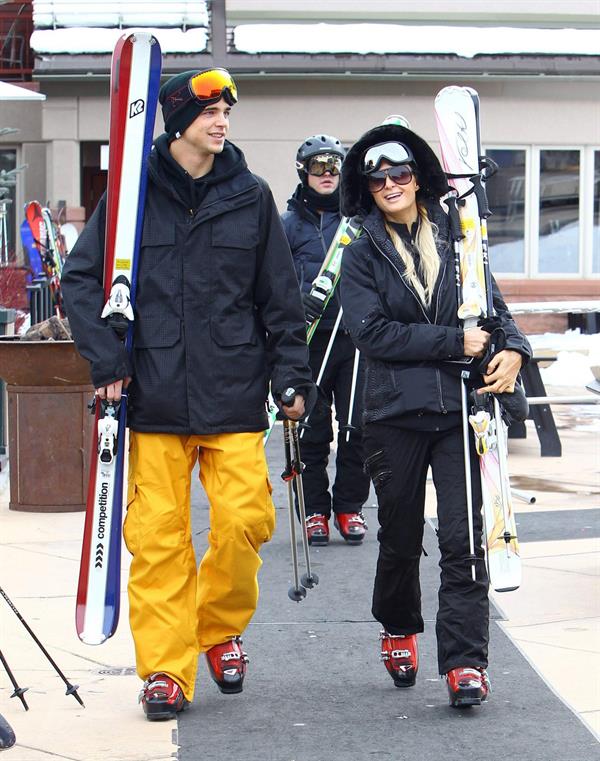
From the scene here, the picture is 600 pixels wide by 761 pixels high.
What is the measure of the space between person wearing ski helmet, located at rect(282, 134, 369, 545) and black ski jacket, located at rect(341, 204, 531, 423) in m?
2.58

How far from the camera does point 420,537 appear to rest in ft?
16.1

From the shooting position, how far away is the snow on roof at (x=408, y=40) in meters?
21.0

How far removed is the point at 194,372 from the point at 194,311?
20 cm

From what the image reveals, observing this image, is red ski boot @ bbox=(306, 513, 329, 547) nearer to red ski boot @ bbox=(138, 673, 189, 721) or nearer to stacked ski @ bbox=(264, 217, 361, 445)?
stacked ski @ bbox=(264, 217, 361, 445)

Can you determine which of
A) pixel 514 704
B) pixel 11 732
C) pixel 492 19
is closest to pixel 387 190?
pixel 514 704

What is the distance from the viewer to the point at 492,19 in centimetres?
2200

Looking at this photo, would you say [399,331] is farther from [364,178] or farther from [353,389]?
[353,389]

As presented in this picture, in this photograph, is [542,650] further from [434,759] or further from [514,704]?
[434,759]

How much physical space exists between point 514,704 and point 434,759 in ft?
2.03

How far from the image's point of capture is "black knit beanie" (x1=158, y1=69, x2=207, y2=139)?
4805mm

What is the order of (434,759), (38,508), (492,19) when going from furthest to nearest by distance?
(492,19) < (38,508) < (434,759)

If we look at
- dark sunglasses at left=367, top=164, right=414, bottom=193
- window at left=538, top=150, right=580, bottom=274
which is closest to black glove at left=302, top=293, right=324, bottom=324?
dark sunglasses at left=367, top=164, right=414, bottom=193

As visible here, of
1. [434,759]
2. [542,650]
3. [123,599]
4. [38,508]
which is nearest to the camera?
[434,759]

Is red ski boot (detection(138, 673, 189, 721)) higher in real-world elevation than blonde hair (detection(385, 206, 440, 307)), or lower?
lower
